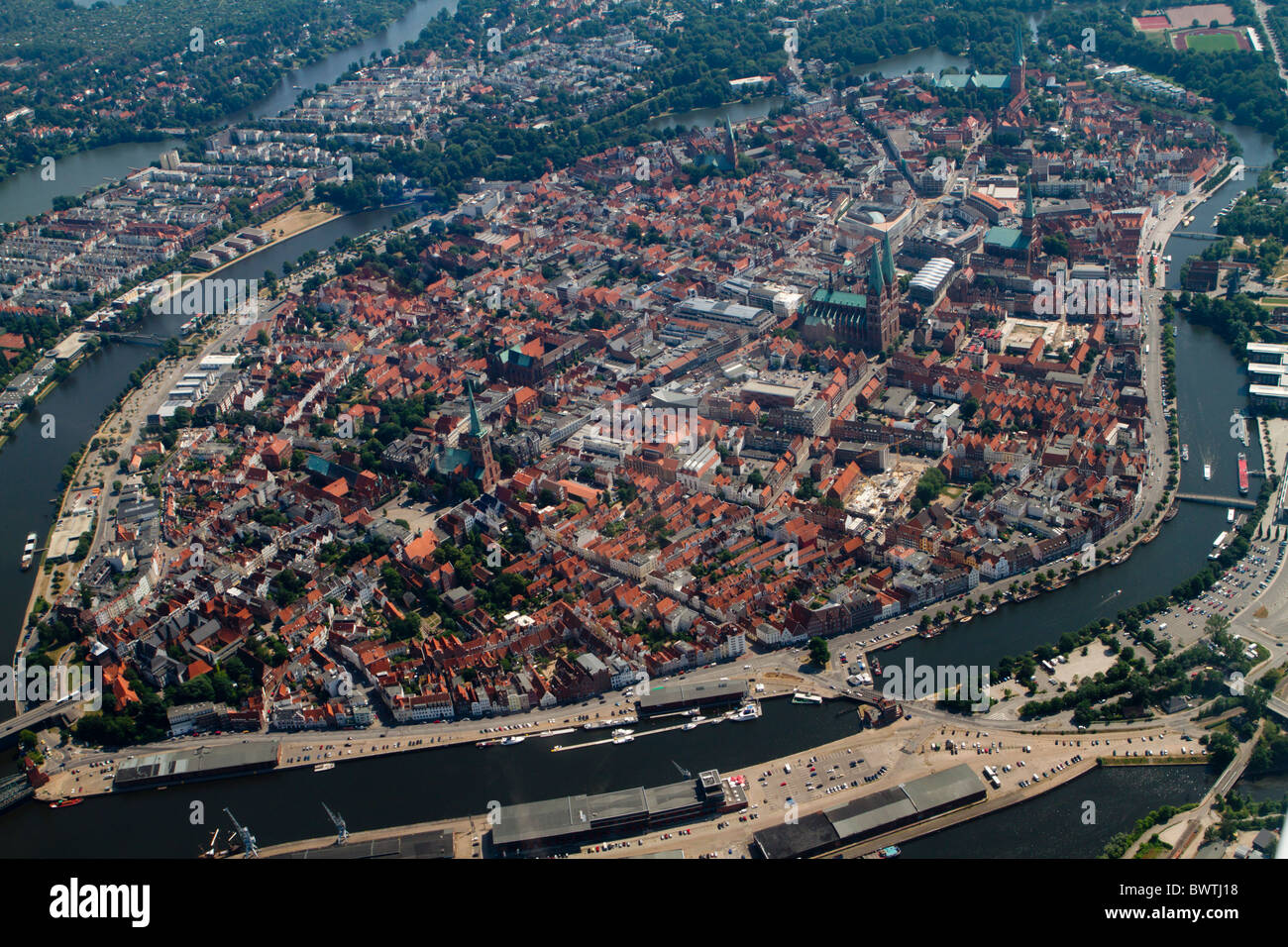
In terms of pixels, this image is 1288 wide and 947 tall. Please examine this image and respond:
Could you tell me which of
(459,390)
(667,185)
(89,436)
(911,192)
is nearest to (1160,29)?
(911,192)

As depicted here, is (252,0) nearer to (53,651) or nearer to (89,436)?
(89,436)

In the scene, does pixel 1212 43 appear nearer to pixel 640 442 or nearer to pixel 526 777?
pixel 640 442

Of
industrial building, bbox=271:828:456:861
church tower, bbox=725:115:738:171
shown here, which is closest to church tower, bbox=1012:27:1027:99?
church tower, bbox=725:115:738:171

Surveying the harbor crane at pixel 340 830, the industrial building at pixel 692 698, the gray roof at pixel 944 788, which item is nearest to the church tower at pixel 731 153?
the industrial building at pixel 692 698

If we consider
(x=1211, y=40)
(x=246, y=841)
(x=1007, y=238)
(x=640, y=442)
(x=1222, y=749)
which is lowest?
(x=246, y=841)

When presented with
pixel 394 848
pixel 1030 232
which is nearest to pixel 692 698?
pixel 394 848

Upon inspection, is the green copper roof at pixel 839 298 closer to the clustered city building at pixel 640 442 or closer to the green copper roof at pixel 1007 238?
the clustered city building at pixel 640 442

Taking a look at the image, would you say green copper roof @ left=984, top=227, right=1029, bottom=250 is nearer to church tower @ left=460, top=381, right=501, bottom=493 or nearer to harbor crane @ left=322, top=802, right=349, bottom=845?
church tower @ left=460, top=381, right=501, bottom=493
